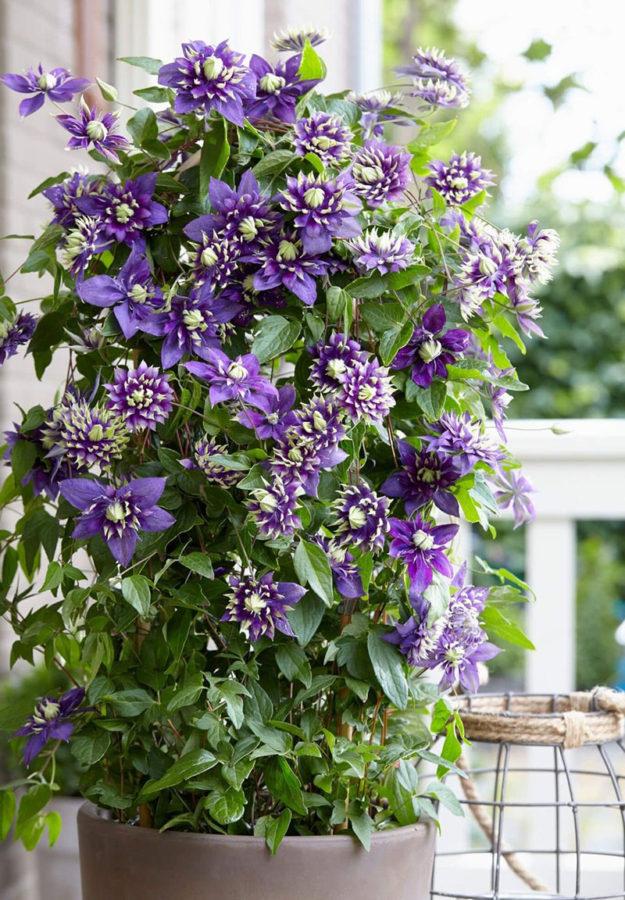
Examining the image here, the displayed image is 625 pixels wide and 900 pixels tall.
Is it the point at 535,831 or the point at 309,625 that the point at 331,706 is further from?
the point at 535,831

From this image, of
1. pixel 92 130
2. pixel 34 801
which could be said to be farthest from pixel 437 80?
pixel 34 801

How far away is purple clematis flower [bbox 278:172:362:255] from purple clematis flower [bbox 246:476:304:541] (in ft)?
0.62

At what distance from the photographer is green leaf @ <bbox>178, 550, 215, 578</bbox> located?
0.84m

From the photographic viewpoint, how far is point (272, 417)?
33.1 inches

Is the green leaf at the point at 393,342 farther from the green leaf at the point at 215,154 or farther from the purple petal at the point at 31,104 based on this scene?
the purple petal at the point at 31,104

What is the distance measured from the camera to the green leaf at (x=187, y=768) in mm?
847

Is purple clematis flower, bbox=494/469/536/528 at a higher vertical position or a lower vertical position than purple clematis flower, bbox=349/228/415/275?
lower

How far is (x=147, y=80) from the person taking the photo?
2.60m

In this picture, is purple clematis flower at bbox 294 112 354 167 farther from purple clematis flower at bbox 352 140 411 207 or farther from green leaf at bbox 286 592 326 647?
green leaf at bbox 286 592 326 647

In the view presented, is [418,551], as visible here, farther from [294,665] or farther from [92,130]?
[92,130]

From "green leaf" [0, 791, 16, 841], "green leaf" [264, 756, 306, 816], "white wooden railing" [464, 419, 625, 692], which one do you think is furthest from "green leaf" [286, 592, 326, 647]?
"white wooden railing" [464, 419, 625, 692]

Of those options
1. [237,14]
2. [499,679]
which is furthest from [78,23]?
[499,679]

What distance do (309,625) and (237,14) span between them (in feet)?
8.19

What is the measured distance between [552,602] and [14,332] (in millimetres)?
941
